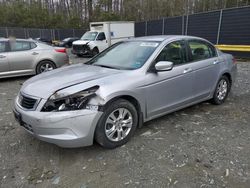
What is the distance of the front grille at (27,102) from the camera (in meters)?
2.87

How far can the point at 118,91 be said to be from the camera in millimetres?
2986

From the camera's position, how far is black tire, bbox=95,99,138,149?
9.52 feet

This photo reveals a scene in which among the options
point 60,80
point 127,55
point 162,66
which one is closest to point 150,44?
point 127,55

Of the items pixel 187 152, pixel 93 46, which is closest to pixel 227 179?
pixel 187 152

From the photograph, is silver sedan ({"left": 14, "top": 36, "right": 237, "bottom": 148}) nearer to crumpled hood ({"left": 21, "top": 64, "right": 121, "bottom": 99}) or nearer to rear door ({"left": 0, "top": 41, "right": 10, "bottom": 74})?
crumpled hood ({"left": 21, "top": 64, "right": 121, "bottom": 99})

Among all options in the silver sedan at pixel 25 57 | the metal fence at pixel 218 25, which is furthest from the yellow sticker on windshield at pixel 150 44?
the metal fence at pixel 218 25

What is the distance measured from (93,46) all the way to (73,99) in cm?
1324

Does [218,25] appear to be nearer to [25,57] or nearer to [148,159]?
[25,57]

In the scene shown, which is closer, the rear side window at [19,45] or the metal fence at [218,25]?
the rear side window at [19,45]

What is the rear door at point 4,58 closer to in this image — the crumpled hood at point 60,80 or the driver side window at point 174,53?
the crumpled hood at point 60,80

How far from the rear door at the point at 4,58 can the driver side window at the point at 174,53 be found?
5.34 m

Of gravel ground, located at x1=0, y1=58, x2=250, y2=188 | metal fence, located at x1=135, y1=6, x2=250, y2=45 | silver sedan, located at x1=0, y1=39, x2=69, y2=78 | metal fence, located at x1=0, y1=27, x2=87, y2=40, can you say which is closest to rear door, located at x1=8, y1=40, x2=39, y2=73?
silver sedan, located at x1=0, y1=39, x2=69, y2=78

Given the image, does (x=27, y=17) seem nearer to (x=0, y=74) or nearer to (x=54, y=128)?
(x=0, y=74)

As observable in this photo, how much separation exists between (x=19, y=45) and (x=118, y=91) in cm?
565
